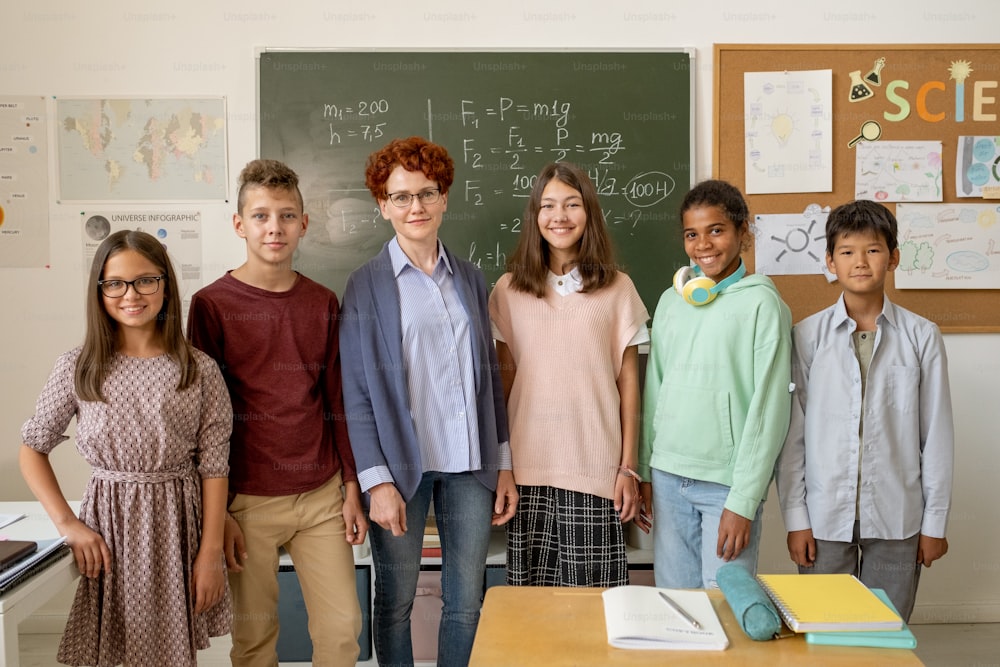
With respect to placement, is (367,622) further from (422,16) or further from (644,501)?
(422,16)

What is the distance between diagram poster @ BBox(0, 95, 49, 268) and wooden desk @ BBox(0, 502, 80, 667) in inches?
56.6

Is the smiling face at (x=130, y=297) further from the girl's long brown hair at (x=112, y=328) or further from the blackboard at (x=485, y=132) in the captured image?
the blackboard at (x=485, y=132)

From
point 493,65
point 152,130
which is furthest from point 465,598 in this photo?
point 152,130

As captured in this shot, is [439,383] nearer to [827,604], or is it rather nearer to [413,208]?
[413,208]

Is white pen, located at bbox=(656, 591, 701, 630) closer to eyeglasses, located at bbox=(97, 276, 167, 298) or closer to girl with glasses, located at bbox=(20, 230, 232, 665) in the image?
girl with glasses, located at bbox=(20, 230, 232, 665)

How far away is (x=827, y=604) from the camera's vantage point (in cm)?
119

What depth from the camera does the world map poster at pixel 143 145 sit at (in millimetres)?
2822

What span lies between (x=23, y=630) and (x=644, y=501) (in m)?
2.56

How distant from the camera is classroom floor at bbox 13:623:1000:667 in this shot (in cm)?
266

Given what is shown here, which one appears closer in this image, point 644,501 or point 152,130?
point 644,501

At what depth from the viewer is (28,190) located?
112 inches

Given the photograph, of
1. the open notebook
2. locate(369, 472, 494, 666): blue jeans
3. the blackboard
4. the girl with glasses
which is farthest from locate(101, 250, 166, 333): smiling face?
the blackboard

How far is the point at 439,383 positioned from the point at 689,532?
29.9 inches

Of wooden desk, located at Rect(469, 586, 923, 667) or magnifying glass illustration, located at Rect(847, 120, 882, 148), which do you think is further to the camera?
magnifying glass illustration, located at Rect(847, 120, 882, 148)
